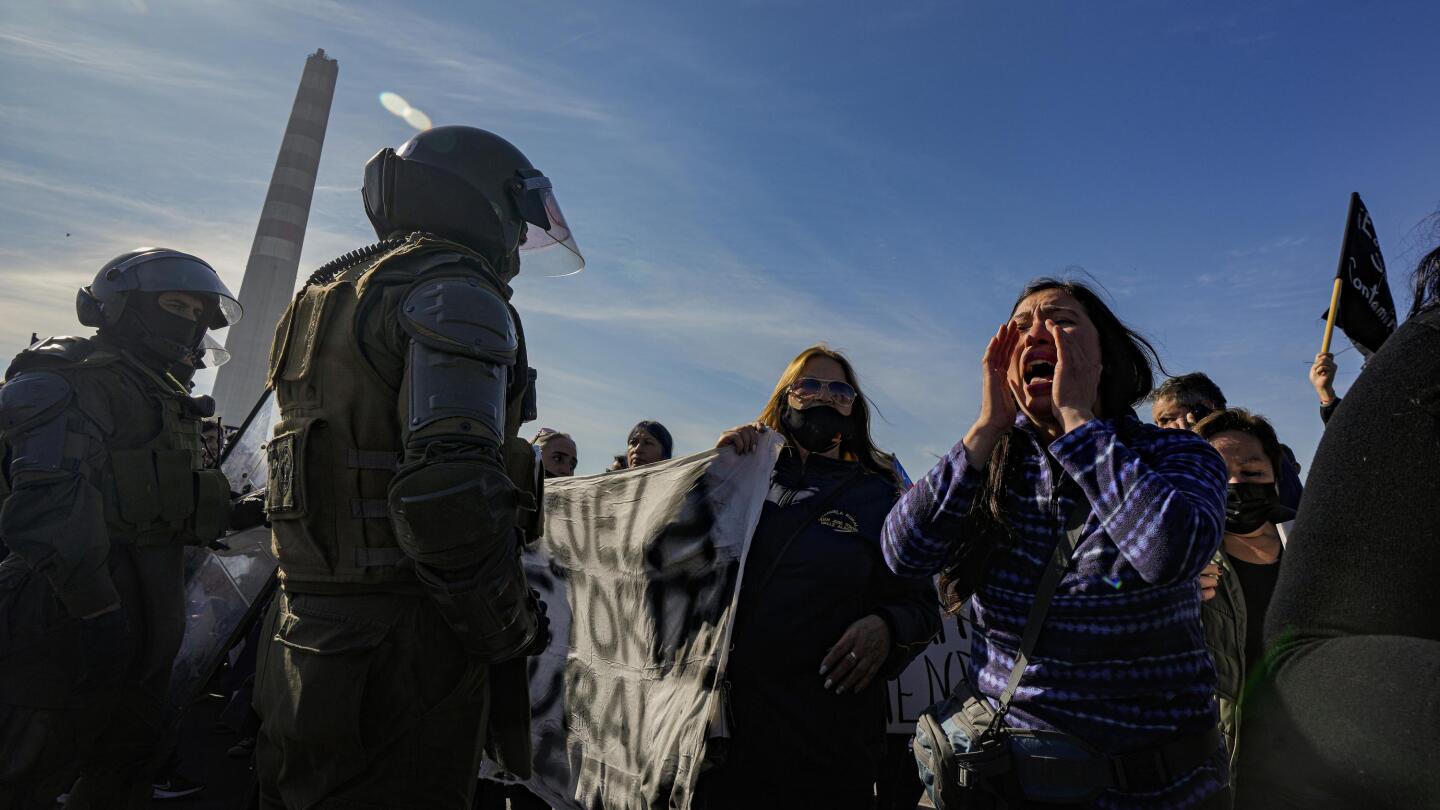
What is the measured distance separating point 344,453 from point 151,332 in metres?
2.77

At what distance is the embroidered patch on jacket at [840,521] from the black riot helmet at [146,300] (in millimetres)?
3538

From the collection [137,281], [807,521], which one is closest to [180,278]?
[137,281]

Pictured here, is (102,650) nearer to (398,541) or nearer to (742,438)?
(398,541)

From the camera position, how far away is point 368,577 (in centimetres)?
246

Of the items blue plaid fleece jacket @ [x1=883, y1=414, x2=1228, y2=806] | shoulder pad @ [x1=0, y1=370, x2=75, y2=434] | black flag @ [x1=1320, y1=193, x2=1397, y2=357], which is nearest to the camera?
blue plaid fleece jacket @ [x1=883, y1=414, x2=1228, y2=806]

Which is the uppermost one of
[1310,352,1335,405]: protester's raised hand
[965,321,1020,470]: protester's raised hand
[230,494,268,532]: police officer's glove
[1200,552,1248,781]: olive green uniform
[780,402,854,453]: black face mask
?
[1310,352,1335,405]: protester's raised hand

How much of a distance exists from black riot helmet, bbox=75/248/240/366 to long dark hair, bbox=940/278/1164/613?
4186 millimetres

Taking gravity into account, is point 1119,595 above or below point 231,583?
above

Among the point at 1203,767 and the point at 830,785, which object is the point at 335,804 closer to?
the point at 830,785

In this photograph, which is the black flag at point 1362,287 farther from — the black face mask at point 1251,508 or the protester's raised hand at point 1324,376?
the black face mask at point 1251,508

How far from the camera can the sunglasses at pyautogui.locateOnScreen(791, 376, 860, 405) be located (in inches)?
152

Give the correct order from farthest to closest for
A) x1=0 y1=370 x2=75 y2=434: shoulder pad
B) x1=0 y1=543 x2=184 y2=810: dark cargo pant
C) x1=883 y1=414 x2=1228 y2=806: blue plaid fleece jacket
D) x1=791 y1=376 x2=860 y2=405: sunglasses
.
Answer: x1=791 y1=376 x2=860 y2=405: sunglasses
x1=0 y1=370 x2=75 y2=434: shoulder pad
x1=0 y1=543 x2=184 y2=810: dark cargo pant
x1=883 y1=414 x2=1228 y2=806: blue plaid fleece jacket

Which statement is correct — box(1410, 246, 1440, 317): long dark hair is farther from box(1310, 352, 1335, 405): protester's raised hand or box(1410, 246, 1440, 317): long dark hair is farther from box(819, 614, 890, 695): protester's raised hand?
box(1310, 352, 1335, 405): protester's raised hand

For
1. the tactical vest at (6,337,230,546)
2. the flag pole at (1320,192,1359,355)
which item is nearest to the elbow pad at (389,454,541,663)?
the tactical vest at (6,337,230,546)
